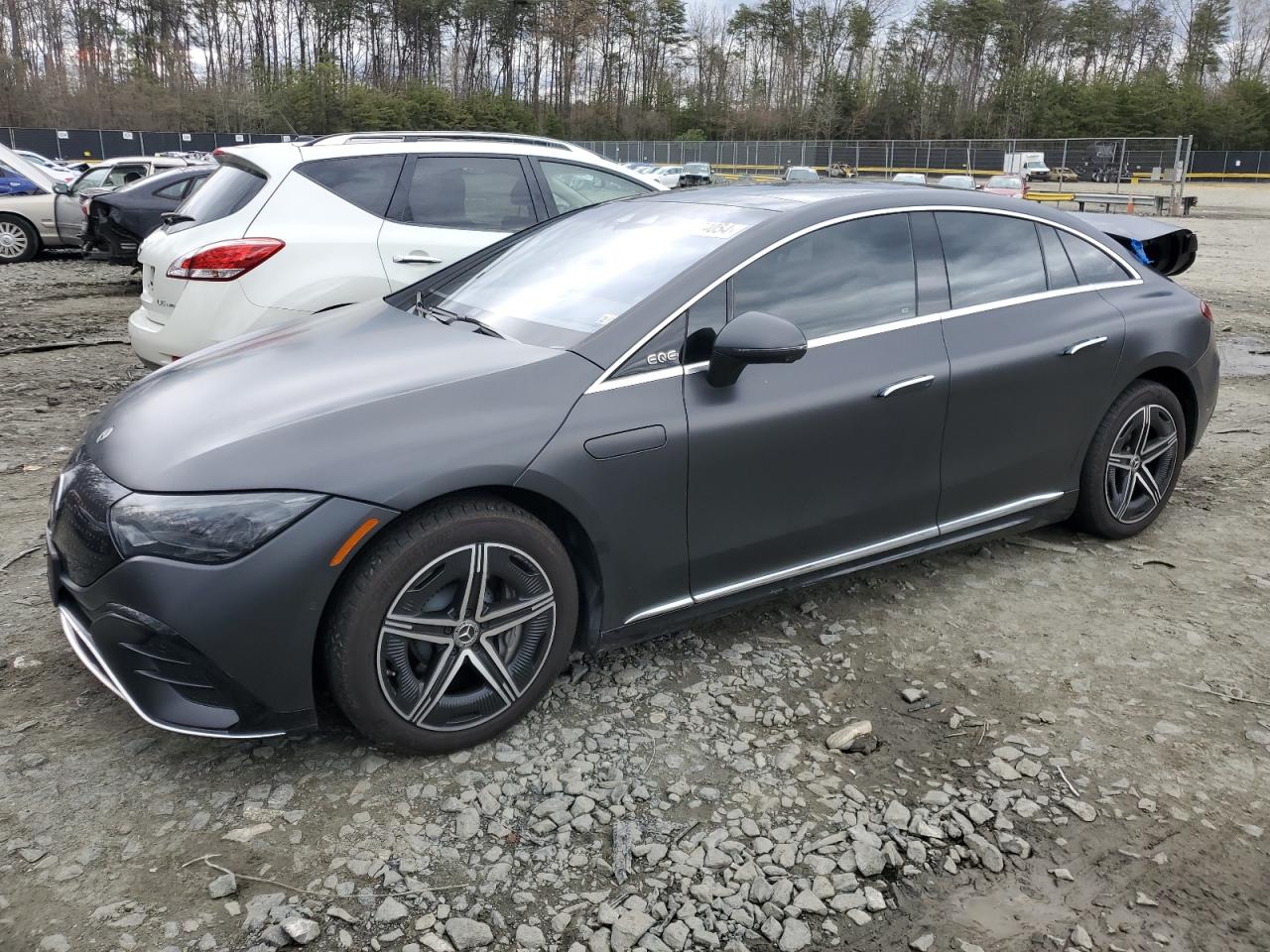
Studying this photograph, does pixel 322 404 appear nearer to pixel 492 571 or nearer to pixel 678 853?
pixel 492 571

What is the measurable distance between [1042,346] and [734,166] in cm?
4970

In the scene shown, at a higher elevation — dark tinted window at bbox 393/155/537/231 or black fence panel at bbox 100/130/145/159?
black fence panel at bbox 100/130/145/159

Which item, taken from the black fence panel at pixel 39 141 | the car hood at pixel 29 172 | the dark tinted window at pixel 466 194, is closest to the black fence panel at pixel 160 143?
the black fence panel at pixel 39 141

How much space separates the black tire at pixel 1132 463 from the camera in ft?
13.6

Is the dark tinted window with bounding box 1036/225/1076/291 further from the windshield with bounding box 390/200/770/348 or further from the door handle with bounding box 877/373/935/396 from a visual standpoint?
the windshield with bounding box 390/200/770/348

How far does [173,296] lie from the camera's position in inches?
219

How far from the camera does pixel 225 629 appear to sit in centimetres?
241

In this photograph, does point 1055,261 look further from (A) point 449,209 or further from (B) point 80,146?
(B) point 80,146

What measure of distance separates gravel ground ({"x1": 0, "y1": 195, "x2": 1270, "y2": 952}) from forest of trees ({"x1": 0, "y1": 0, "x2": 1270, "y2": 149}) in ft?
218

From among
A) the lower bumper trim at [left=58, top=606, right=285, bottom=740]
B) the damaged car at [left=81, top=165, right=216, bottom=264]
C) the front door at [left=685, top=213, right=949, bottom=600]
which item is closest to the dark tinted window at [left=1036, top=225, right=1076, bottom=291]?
the front door at [left=685, top=213, right=949, bottom=600]

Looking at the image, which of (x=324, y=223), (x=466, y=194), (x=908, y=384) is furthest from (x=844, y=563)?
(x=466, y=194)

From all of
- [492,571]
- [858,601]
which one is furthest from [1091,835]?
[492,571]

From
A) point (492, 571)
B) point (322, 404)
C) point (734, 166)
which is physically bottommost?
point (492, 571)

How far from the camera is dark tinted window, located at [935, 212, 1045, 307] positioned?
3.71 meters
